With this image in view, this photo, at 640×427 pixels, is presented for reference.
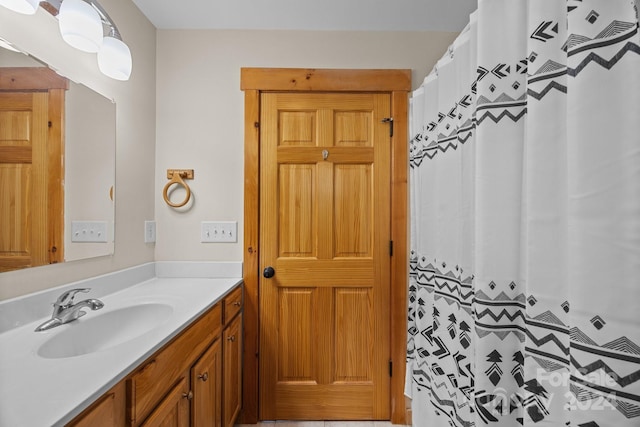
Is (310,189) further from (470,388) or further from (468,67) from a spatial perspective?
(470,388)

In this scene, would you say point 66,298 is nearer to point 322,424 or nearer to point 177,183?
point 177,183

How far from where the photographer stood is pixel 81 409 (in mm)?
626

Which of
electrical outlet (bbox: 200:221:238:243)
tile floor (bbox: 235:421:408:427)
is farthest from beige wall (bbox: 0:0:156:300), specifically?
tile floor (bbox: 235:421:408:427)

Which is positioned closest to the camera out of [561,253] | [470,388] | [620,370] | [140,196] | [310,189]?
[620,370]

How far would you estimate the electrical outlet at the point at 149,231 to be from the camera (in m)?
1.85

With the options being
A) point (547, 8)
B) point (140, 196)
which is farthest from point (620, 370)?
point (140, 196)

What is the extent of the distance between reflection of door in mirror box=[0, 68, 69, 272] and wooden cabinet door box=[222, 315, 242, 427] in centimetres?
84

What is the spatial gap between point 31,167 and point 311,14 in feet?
5.16

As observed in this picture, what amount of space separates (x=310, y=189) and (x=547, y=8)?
141 centimetres

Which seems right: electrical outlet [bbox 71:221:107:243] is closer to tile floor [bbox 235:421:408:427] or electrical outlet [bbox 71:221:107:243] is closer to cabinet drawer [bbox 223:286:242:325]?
cabinet drawer [bbox 223:286:242:325]

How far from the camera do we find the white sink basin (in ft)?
3.29

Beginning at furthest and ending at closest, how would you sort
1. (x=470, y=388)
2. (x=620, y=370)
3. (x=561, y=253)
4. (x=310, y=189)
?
1. (x=310, y=189)
2. (x=470, y=388)
3. (x=561, y=253)
4. (x=620, y=370)

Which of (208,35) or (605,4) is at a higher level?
(208,35)

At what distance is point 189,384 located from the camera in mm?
1171
